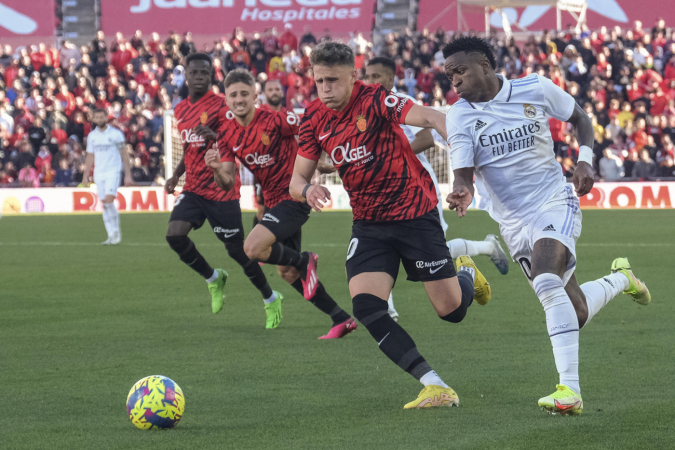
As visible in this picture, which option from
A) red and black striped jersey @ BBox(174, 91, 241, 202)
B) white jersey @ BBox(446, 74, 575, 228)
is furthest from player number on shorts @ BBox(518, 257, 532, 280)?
red and black striped jersey @ BBox(174, 91, 241, 202)

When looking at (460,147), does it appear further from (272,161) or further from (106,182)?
(106,182)

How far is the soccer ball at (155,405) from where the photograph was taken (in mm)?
4863

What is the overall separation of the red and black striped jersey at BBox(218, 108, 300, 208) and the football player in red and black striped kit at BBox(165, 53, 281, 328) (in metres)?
0.79

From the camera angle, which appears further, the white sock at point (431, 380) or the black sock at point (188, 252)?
the black sock at point (188, 252)

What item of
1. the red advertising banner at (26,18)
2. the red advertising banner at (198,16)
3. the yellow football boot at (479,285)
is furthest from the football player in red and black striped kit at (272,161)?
the red advertising banner at (26,18)

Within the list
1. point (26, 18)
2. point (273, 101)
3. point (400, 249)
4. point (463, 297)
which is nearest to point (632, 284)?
point (463, 297)

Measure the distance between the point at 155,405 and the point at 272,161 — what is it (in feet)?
12.4

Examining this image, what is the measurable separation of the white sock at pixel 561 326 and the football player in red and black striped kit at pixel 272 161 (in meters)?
2.95

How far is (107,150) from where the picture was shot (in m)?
17.5

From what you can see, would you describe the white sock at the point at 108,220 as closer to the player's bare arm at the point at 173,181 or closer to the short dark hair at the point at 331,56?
the player's bare arm at the point at 173,181

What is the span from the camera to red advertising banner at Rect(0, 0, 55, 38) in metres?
31.2

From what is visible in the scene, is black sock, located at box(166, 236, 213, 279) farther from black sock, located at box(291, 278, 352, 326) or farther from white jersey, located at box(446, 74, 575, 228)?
white jersey, located at box(446, 74, 575, 228)

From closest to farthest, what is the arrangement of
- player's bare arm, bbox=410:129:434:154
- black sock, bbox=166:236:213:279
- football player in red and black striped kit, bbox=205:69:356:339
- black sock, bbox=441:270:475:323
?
black sock, bbox=441:270:475:323
player's bare arm, bbox=410:129:434:154
football player in red and black striped kit, bbox=205:69:356:339
black sock, bbox=166:236:213:279

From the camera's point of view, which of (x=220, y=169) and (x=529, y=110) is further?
(x=220, y=169)
